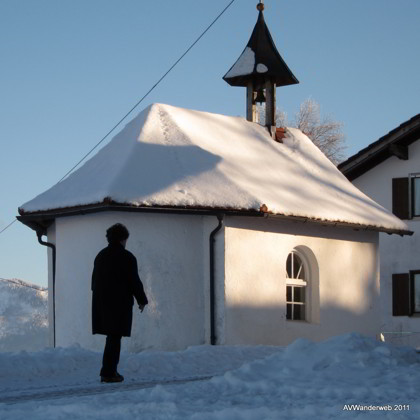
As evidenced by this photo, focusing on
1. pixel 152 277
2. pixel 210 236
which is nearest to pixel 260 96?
pixel 210 236

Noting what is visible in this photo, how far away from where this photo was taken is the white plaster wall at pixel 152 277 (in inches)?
640

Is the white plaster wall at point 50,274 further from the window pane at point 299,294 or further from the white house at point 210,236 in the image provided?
the window pane at point 299,294

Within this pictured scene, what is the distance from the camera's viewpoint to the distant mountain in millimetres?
71062

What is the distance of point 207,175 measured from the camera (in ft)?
57.5

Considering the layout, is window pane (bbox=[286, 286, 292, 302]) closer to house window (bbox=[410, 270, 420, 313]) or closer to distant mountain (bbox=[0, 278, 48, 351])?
house window (bbox=[410, 270, 420, 313])

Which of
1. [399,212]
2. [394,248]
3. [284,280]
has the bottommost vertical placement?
[284,280]

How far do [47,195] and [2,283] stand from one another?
63772mm

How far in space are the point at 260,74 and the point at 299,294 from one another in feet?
18.5

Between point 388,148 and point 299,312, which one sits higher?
point 388,148

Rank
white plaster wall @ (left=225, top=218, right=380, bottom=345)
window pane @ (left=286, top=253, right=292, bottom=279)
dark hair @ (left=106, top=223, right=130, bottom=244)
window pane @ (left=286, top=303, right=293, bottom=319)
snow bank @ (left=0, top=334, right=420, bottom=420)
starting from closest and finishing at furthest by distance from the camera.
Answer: snow bank @ (left=0, top=334, right=420, bottom=420), dark hair @ (left=106, top=223, right=130, bottom=244), white plaster wall @ (left=225, top=218, right=380, bottom=345), window pane @ (left=286, top=253, right=292, bottom=279), window pane @ (left=286, top=303, right=293, bottom=319)

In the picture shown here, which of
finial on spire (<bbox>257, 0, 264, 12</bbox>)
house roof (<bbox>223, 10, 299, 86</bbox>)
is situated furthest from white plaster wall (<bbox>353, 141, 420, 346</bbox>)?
finial on spire (<bbox>257, 0, 264, 12</bbox>)

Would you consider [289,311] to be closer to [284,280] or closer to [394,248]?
[284,280]

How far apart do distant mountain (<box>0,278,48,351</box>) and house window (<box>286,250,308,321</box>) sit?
51.4 m

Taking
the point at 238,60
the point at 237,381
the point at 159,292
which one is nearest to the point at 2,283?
the point at 238,60
